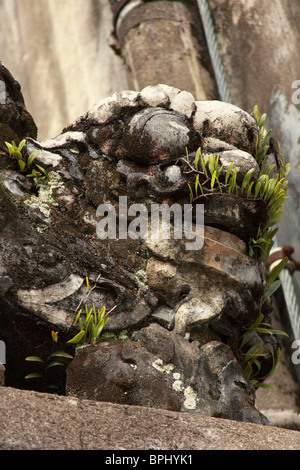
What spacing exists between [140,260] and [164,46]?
2.09 metres

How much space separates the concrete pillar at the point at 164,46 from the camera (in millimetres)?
3621

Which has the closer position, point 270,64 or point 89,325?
point 89,325

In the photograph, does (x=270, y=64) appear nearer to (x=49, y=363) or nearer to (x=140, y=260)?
(x=140, y=260)

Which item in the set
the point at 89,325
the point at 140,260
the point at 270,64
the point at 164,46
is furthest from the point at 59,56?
the point at 89,325

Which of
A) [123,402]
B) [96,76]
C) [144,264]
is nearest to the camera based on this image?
[123,402]

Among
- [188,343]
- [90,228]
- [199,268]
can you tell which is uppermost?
[90,228]

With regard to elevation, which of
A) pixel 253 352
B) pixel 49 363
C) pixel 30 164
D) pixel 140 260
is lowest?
pixel 253 352

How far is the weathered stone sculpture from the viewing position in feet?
5.48

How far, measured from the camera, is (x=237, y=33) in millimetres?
3742

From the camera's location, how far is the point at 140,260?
1885mm

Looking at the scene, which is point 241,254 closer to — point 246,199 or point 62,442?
point 246,199

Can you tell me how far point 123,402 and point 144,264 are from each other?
42cm

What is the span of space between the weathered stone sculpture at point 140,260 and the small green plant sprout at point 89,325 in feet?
0.07
